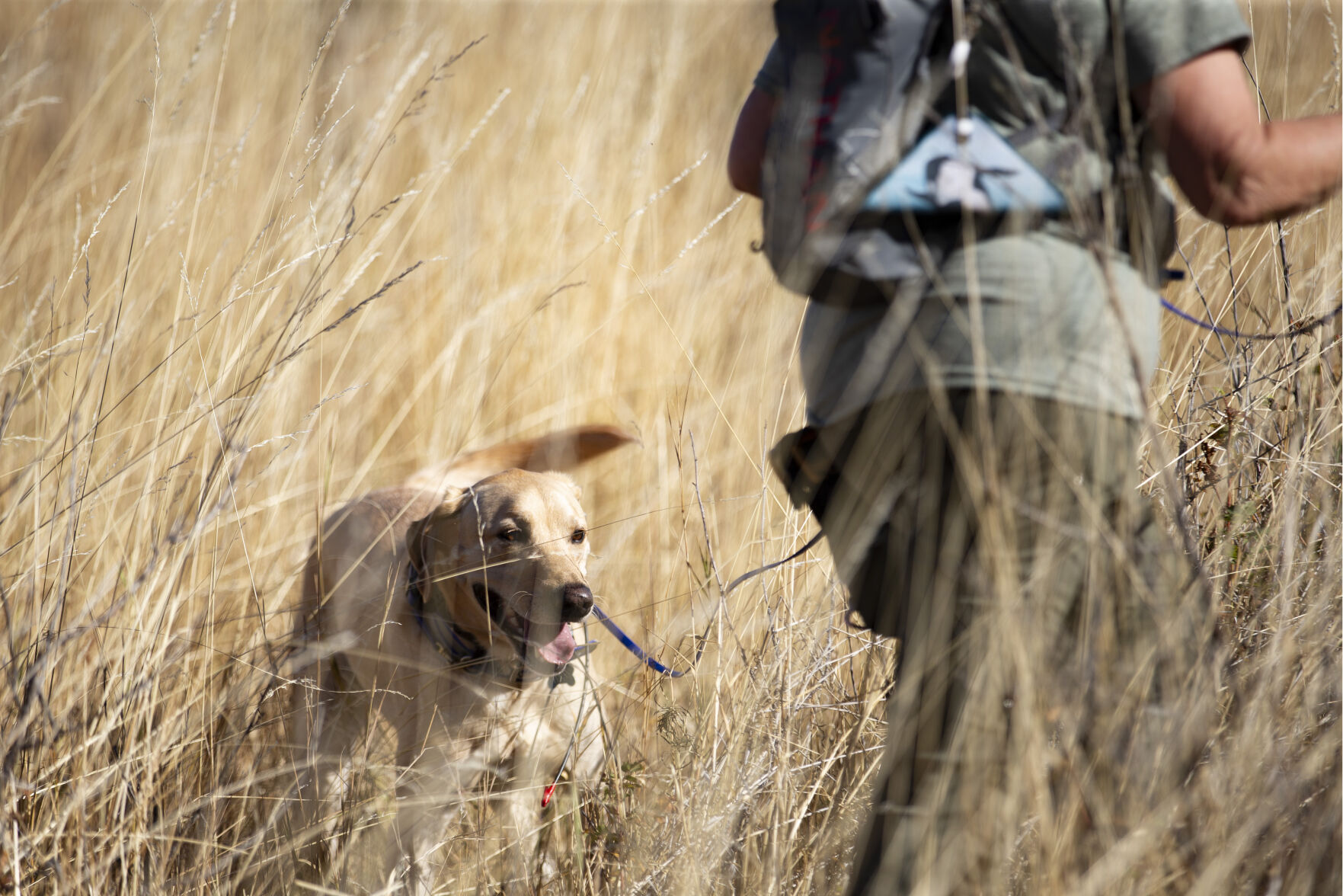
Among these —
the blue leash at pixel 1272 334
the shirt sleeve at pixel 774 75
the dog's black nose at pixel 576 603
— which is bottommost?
the dog's black nose at pixel 576 603

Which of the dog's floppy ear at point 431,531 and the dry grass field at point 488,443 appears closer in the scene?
the dry grass field at point 488,443

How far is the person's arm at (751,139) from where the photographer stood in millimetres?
1111

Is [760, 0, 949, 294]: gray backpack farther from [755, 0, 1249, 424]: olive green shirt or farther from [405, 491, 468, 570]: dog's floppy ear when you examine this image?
[405, 491, 468, 570]: dog's floppy ear

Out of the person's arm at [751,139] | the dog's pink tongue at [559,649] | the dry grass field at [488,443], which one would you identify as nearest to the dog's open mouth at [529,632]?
the dog's pink tongue at [559,649]

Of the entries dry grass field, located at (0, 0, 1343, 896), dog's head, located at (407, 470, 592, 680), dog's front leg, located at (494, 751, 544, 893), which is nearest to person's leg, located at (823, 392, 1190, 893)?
dry grass field, located at (0, 0, 1343, 896)

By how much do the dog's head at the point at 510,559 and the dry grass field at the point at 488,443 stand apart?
0.13m

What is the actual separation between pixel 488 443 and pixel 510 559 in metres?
0.99

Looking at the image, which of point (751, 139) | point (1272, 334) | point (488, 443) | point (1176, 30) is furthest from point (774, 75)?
point (488, 443)

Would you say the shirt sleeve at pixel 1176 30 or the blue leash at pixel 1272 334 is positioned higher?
the shirt sleeve at pixel 1176 30

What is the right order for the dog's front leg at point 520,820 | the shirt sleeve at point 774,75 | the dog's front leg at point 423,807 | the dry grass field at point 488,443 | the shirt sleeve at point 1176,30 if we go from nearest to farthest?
the shirt sleeve at point 1176,30, the shirt sleeve at point 774,75, the dry grass field at point 488,443, the dog's front leg at point 520,820, the dog's front leg at point 423,807

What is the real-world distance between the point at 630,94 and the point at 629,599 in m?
2.16

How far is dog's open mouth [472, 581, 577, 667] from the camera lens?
1.81 m

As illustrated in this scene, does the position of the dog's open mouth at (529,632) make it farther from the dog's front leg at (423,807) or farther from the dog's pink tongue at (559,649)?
the dog's front leg at (423,807)

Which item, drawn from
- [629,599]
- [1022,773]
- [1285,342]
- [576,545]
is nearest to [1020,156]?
[1022,773]
